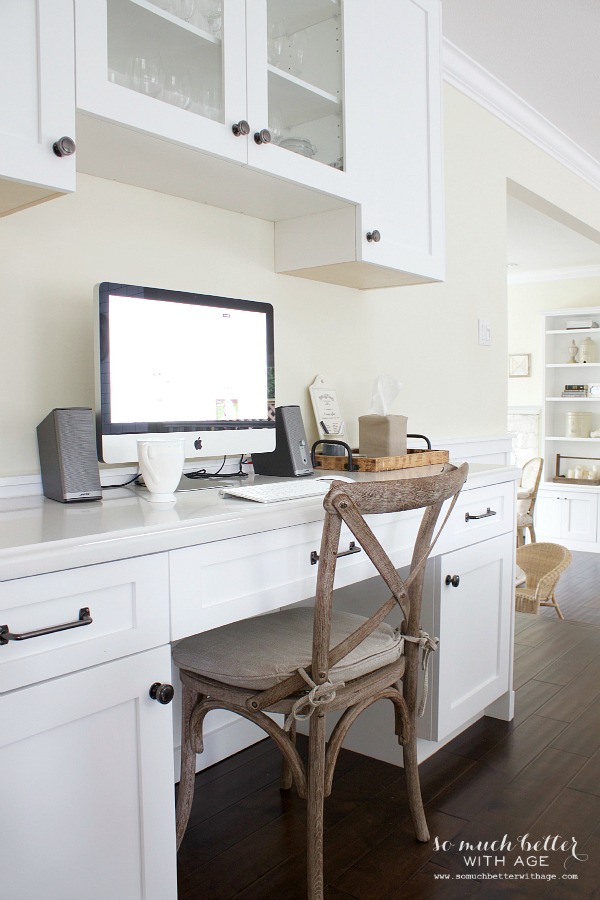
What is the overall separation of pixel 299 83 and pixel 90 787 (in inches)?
62.2

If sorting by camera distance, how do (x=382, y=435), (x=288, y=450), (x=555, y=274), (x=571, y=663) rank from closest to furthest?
(x=288, y=450) < (x=382, y=435) < (x=571, y=663) < (x=555, y=274)

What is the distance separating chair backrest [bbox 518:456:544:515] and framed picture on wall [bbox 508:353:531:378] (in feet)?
3.11

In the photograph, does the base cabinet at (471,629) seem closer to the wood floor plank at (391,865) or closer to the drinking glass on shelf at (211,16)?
the wood floor plank at (391,865)

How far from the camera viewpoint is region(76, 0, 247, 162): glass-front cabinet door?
135cm

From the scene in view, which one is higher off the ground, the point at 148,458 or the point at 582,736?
the point at 148,458

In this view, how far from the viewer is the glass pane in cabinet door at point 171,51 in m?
1.43

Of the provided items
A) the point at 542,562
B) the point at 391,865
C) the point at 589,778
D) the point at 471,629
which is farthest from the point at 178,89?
the point at 542,562

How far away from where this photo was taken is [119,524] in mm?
1217

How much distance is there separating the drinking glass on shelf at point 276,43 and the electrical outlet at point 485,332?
67.4 inches

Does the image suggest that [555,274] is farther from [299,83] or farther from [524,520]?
[299,83]

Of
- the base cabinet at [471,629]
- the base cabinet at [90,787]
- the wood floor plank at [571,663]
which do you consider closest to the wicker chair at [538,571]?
the wood floor plank at [571,663]

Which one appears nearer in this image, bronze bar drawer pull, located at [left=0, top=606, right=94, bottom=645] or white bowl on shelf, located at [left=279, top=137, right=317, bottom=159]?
bronze bar drawer pull, located at [left=0, top=606, right=94, bottom=645]

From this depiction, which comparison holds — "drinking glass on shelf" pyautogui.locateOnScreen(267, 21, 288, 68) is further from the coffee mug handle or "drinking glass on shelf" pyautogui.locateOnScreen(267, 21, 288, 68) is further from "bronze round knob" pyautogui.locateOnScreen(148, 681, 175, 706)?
"bronze round knob" pyautogui.locateOnScreen(148, 681, 175, 706)

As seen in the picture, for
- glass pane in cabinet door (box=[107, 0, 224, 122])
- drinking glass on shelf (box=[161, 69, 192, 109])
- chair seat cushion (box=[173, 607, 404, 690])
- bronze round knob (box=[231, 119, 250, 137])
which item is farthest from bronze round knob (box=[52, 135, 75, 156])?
chair seat cushion (box=[173, 607, 404, 690])
